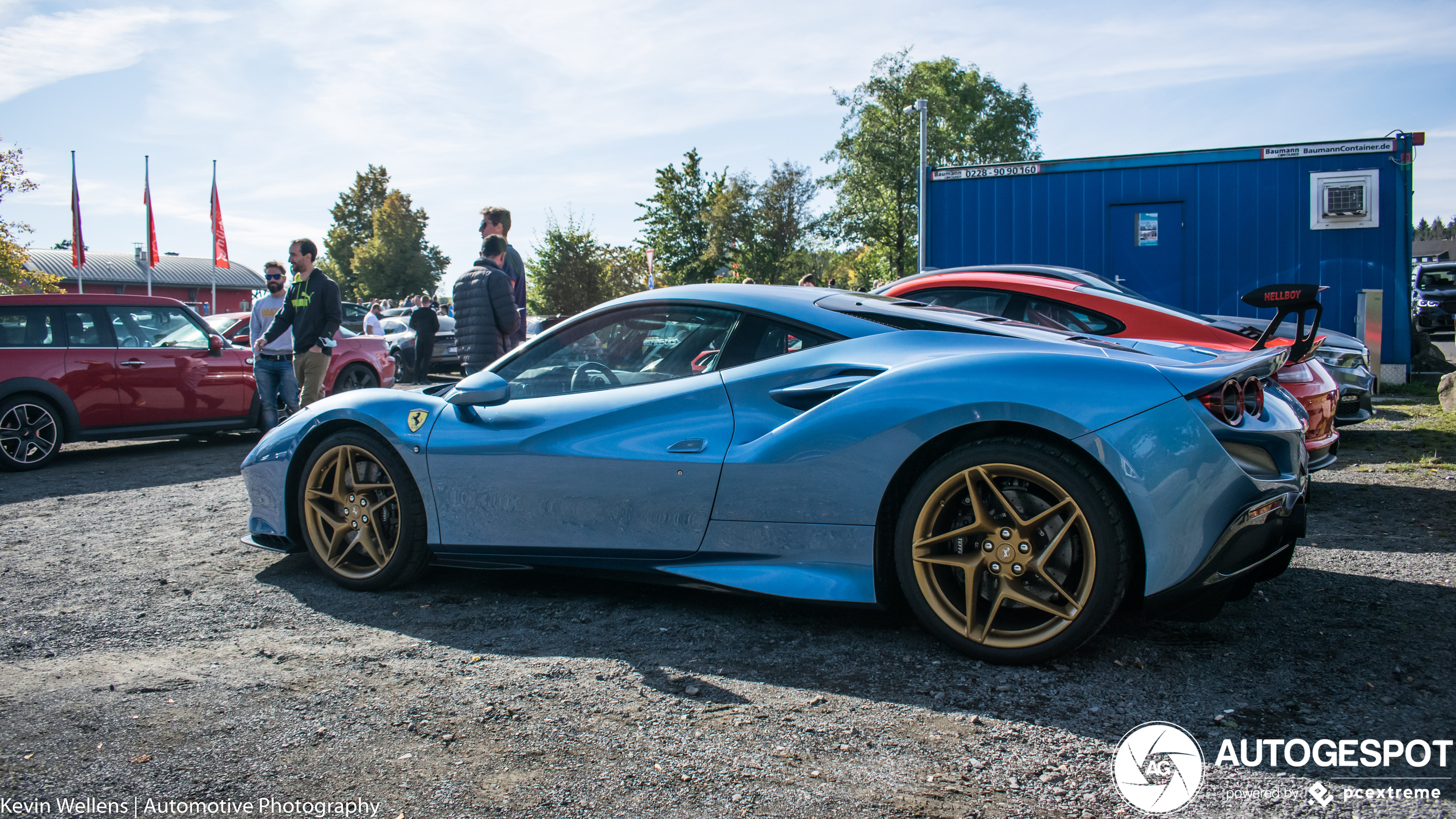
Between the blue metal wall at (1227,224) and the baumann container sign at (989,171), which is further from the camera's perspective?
the baumann container sign at (989,171)

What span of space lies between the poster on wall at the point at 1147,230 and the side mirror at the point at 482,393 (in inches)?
433

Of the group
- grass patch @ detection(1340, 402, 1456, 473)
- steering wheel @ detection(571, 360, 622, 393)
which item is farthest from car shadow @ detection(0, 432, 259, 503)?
grass patch @ detection(1340, 402, 1456, 473)

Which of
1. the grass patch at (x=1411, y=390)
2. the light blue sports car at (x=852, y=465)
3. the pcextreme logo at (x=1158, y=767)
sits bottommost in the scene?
the pcextreme logo at (x=1158, y=767)

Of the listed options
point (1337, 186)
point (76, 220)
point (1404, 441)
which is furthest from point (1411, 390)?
point (76, 220)

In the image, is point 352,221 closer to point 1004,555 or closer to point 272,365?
point 272,365

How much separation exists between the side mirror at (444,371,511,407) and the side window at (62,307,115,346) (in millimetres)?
6600

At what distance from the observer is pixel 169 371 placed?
28.9 feet

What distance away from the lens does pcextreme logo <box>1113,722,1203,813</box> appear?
2.07 metres

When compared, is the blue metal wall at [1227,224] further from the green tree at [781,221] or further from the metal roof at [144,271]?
the metal roof at [144,271]

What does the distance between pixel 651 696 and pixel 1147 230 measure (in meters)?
11.7

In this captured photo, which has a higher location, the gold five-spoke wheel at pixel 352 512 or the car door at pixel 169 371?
the car door at pixel 169 371

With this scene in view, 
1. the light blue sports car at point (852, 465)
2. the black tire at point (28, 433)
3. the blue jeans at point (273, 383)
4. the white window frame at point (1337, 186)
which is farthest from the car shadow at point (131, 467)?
the white window frame at point (1337, 186)

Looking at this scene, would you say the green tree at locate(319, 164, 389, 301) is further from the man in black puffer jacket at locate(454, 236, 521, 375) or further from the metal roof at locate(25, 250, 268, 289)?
the man in black puffer jacket at locate(454, 236, 521, 375)

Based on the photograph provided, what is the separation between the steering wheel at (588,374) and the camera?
139 inches
